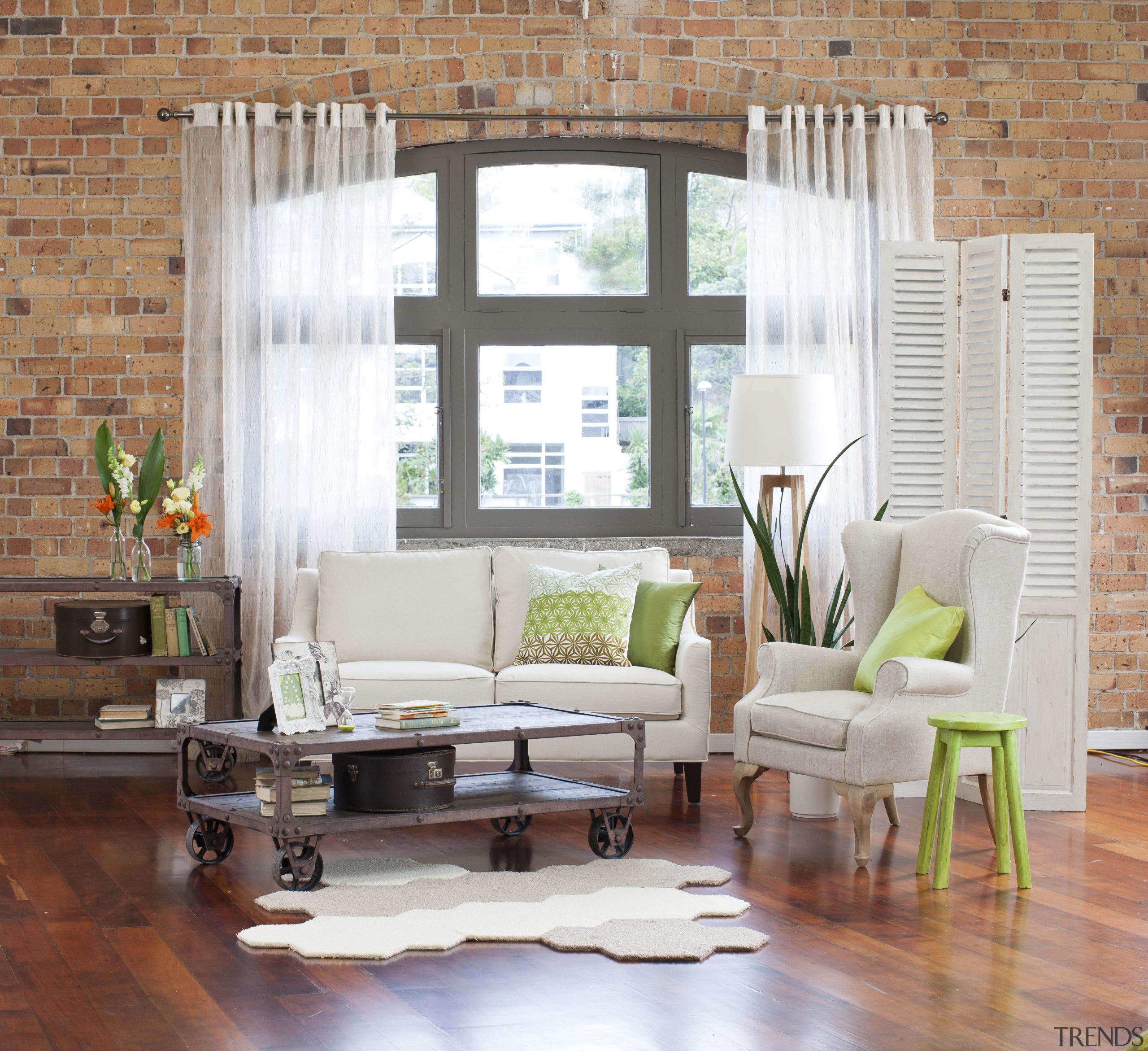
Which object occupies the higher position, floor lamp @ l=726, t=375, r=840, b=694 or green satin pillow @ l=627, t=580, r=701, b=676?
Answer: floor lamp @ l=726, t=375, r=840, b=694

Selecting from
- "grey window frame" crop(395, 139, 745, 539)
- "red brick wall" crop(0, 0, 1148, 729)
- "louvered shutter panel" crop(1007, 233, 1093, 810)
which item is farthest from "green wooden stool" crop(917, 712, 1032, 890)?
"grey window frame" crop(395, 139, 745, 539)

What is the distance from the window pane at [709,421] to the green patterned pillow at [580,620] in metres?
1.09

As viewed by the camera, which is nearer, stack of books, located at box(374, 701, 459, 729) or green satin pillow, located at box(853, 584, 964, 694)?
stack of books, located at box(374, 701, 459, 729)

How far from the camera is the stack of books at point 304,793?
152 inches

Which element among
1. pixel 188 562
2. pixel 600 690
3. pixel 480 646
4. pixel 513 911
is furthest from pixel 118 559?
pixel 513 911

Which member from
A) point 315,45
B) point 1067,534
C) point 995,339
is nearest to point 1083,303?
point 995,339

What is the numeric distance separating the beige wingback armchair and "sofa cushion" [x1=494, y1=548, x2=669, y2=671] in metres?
1.05

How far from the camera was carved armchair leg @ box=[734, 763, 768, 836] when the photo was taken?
4.45 metres

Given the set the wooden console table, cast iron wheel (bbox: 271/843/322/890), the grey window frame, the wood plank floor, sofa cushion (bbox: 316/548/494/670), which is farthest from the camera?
the grey window frame

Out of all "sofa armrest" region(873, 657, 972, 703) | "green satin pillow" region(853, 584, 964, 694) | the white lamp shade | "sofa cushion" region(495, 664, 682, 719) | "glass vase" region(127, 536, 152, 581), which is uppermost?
the white lamp shade

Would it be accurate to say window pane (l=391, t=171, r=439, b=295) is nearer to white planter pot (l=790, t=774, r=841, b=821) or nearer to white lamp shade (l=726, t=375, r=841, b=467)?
white lamp shade (l=726, t=375, r=841, b=467)

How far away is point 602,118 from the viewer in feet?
20.3

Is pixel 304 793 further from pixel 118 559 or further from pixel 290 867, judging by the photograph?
pixel 118 559

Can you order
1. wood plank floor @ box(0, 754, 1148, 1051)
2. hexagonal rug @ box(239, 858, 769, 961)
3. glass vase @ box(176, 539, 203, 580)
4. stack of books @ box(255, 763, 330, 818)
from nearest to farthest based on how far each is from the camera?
wood plank floor @ box(0, 754, 1148, 1051), hexagonal rug @ box(239, 858, 769, 961), stack of books @ box(255, 763, 330, 818), glass vase @ box(176, 539, 203, 580)
